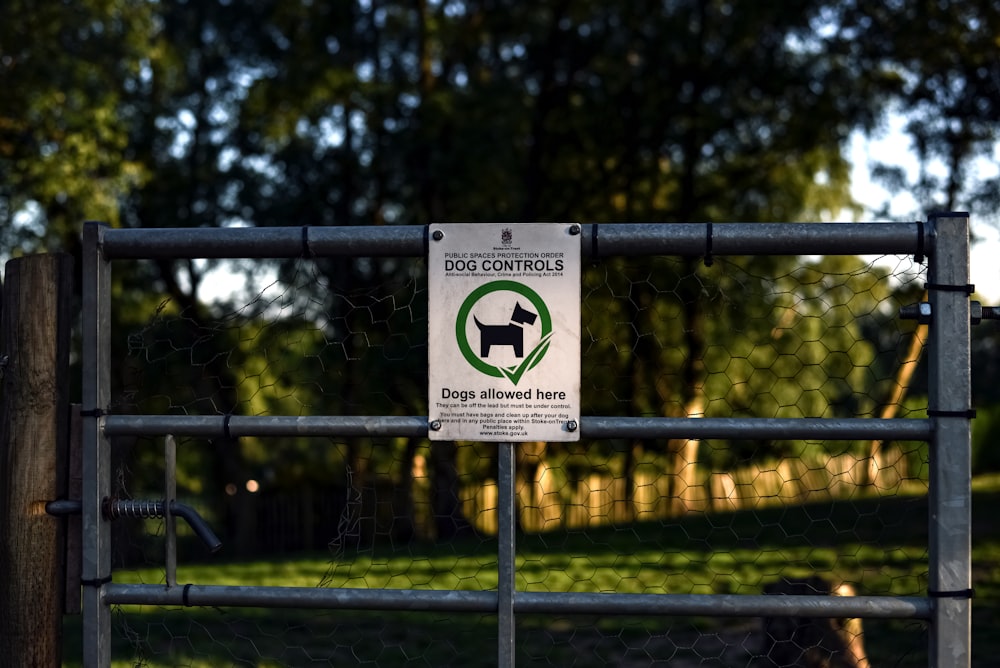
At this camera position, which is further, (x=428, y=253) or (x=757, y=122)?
(x=757, y=122)

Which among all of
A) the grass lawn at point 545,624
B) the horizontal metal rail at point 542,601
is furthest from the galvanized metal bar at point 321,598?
the grass lawn at point 545,624

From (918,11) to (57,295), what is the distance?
13.6 m

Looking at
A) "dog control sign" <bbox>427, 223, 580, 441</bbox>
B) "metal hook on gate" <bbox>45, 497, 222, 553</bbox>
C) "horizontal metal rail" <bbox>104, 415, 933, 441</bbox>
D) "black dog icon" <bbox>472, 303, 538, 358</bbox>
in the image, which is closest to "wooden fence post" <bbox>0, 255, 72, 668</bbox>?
"metal hook on gate" <bbox>45, 497, 222, 553</bbox>

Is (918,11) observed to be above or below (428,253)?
above

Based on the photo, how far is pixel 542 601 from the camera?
9.49 ft

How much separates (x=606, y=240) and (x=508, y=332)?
368 mm

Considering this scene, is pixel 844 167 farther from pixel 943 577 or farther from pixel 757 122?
pixel 943 577

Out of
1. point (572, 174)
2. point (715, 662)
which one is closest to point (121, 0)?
point (572, 174)

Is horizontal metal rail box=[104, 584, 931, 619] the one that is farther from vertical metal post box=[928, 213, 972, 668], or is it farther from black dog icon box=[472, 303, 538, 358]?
black dog icon box=[472, 303, 538, 358]

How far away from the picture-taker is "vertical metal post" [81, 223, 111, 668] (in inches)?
121

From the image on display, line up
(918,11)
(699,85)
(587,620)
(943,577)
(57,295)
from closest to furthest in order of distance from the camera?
(943,577) < (57,295) < (587,620) < (918,11) < (699,85)

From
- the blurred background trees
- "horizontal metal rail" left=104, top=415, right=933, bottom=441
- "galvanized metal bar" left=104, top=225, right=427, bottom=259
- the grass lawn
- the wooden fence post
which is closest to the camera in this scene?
"horizontal metal rail" left=104, top=415, right=933, bottom=441

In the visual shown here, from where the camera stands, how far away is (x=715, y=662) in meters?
6.01

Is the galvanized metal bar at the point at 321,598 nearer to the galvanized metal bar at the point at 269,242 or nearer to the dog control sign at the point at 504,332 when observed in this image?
the dog control sign at the point at 504,332
